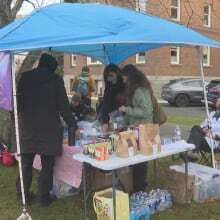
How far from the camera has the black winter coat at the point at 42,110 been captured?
5.88 metres

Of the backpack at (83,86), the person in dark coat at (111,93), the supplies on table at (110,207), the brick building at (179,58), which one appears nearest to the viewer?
the supplies on table at (110,207)

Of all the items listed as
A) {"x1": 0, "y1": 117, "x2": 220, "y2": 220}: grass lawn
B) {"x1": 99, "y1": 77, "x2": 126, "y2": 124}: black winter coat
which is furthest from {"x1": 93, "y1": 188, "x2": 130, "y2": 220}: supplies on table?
{"x1": 99, "y1": 77, "x2": 126, "y2": 124}: black winter coat

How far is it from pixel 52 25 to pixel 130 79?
123cm

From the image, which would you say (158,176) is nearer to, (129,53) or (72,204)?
(72,204)

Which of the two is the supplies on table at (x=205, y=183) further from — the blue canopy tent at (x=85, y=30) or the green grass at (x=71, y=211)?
the blue canopy tent at (x=85, y=30)

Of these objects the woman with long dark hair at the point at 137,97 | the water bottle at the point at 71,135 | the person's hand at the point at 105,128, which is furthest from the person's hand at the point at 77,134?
the woman with long dark hair at the point at 137,97

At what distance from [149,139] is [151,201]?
32.3 inches

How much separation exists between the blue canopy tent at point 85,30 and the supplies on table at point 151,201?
1.50 meters

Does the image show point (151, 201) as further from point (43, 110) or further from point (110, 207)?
point (43, 110)

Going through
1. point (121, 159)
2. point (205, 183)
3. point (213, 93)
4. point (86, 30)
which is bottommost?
point (213, 93)

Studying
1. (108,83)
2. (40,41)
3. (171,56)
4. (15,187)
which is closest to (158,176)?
(108,83)

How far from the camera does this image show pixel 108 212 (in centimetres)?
532

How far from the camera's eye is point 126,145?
5449 mm

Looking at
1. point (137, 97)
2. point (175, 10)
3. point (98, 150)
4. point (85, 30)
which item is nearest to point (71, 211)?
point (98, 150)
